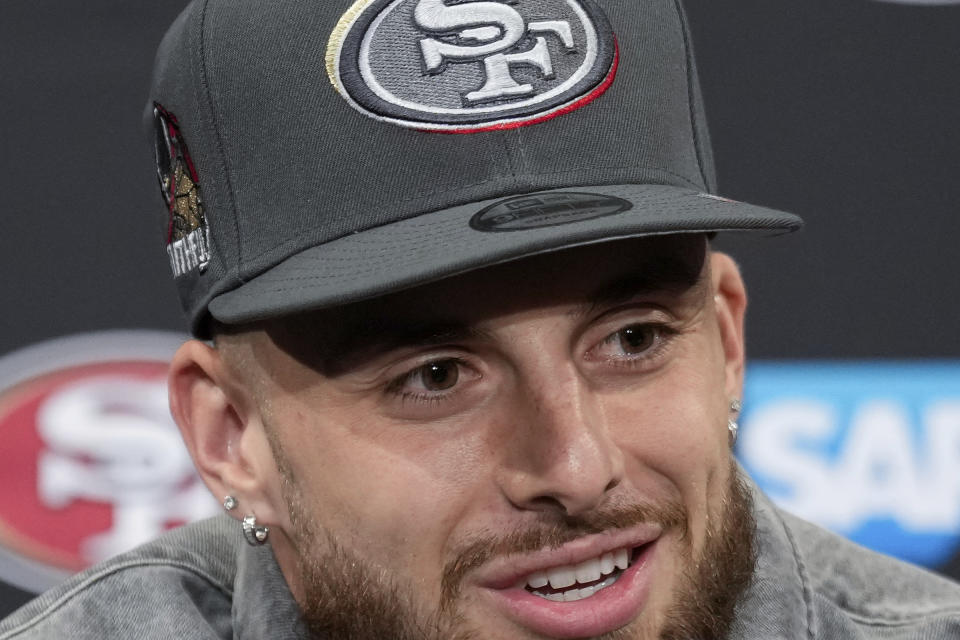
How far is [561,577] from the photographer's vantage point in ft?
3.84

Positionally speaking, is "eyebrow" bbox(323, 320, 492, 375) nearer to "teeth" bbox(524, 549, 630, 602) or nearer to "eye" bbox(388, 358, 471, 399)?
"eye" bbox(388, 358, 471, 399)

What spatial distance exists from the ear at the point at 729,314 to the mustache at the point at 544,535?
29 cm

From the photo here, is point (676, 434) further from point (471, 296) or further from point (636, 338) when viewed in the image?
point (471, 296)

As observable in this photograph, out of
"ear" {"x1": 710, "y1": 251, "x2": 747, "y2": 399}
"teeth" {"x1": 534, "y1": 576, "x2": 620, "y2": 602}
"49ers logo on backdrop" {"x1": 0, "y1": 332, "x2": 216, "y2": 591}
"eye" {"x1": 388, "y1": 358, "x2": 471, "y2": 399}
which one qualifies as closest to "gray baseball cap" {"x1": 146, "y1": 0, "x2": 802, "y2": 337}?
"eye" {"x1": 388, "y1": 358, "x2": 471, "y2": 399}

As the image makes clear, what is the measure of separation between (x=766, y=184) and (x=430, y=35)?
1009 mm

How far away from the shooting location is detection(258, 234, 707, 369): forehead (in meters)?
1.13

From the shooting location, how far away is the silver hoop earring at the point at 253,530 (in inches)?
53.1

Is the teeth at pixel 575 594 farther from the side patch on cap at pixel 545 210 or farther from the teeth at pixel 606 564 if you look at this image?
the side patch on cap at pixel 545 210

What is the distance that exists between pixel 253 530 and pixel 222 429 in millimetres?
117

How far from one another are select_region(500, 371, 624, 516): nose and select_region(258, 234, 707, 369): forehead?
79 mm

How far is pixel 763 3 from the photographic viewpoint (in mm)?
2012

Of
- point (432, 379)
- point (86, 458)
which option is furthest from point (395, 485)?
point (86, 458)

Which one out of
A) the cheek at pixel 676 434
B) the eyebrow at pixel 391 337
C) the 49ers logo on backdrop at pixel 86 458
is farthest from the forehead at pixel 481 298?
the 49ers logo on backdrop at pixel 86 458

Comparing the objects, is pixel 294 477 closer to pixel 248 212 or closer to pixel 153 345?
pixel 248 212
